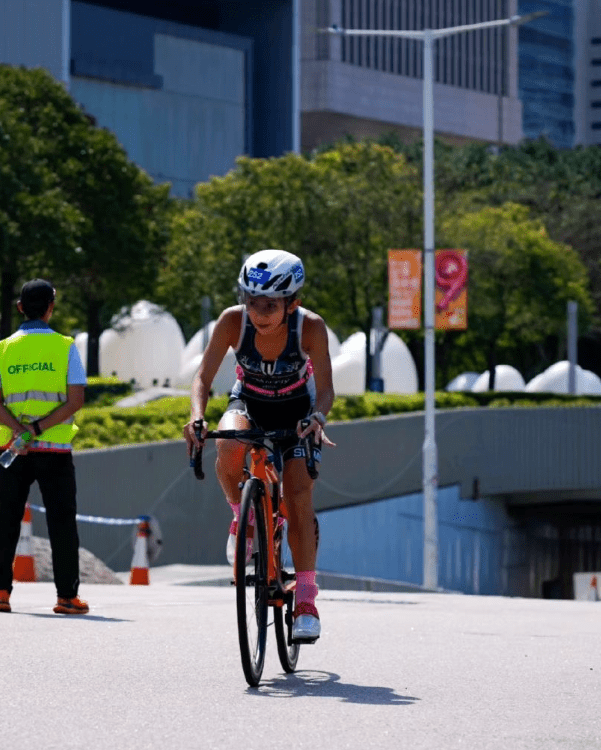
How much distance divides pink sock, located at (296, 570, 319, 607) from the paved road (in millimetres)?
319

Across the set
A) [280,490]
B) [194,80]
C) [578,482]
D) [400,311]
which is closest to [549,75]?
[194,80]

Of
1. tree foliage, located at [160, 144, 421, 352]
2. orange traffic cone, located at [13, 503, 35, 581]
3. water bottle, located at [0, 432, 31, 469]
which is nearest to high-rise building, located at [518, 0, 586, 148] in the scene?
tree foliage, located at [160, 144, 421, 352]

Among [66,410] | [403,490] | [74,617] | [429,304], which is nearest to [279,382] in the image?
[66,410]

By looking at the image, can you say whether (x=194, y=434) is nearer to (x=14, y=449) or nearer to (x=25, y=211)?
(x=14, y=449)

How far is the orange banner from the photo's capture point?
33.5m

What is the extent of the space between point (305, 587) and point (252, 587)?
569mm

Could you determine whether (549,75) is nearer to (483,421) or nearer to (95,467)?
(483,421)

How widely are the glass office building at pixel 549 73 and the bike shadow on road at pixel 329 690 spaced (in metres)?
164

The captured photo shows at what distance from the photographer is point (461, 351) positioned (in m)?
72.2

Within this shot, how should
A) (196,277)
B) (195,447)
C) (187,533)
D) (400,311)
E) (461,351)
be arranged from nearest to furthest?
1. (195,447)
2. (187,533)
3. (400,311)
4. (196,277)
5. (461,351)

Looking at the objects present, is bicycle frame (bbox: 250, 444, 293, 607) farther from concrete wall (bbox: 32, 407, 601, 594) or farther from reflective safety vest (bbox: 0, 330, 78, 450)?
concrete wall (bbox: 32, 407, 601, 594)

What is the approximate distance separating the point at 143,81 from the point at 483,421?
6128 cm

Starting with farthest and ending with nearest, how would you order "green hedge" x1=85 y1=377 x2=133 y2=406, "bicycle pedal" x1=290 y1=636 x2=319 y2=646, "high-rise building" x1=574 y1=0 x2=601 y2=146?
"high-rise building" x1=574 y1=0 x2=601 y2=146, "green hedge" x1=85 y1=377 x2=133 y2=406, "bicycle pedal" x1=290 y1=636 x2=319 y2=646

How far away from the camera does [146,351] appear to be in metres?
70.2
